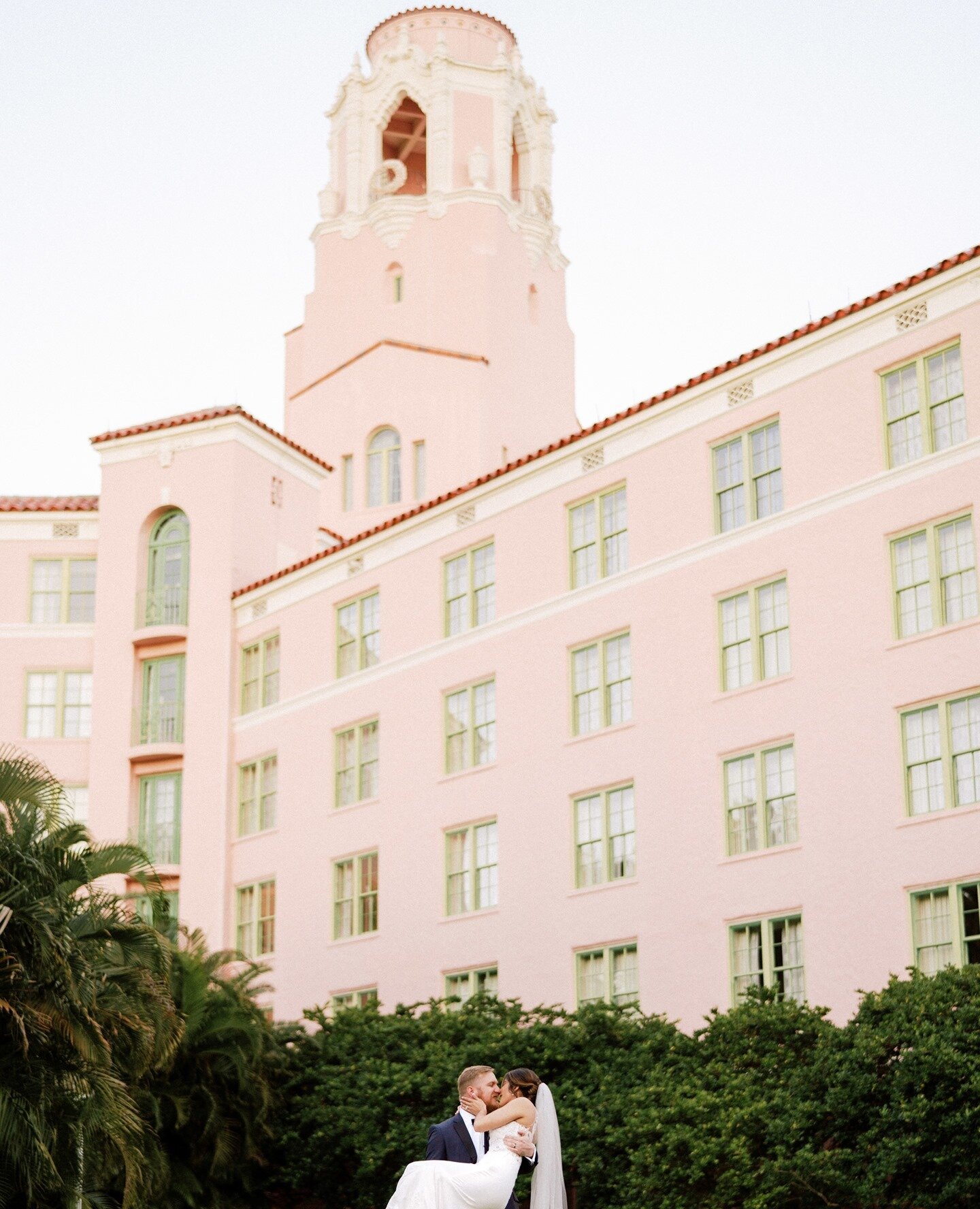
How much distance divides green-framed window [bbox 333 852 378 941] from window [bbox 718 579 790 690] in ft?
28.0

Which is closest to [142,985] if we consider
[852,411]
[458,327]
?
[852,411]

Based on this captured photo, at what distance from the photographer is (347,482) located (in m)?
48.0

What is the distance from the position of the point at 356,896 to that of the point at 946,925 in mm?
Result: 12421

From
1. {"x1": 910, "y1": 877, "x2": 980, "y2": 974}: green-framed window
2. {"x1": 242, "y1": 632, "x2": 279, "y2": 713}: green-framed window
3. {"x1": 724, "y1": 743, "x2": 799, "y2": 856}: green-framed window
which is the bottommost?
{"x1": 910, "y1": 877, "x2": 980, "y2": 974}: green-framed window

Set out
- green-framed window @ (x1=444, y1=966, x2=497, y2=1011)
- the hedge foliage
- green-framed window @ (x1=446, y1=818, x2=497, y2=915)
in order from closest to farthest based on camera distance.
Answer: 1. the hedge foliage
2. green-framed window @ (x1=444, y1=966, x2=497, y2=1011)
3. green-framed window @ (x1=446, y1=818, x2=497, y2=915)

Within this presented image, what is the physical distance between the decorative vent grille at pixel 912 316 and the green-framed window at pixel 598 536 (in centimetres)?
580

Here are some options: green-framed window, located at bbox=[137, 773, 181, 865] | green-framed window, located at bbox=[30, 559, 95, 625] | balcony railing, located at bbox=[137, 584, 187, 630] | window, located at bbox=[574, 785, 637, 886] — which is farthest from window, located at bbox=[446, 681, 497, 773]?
green-framed window, located at bbox=[30, 559, 95, 625]

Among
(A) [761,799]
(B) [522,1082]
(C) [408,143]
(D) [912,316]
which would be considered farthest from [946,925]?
(C) [408,143]

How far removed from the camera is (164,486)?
124ft

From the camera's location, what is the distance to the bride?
12422 mm

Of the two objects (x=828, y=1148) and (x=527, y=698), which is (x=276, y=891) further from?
(x=828, y=1148)

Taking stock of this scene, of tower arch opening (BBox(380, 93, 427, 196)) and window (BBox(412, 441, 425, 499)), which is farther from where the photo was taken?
tower arch opening (BBox(380, 93, 427, 196))

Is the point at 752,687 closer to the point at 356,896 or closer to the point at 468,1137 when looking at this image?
the point at 356,896

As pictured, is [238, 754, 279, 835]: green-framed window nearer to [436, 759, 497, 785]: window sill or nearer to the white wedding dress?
[436, 759, 497, 785]: window sill
